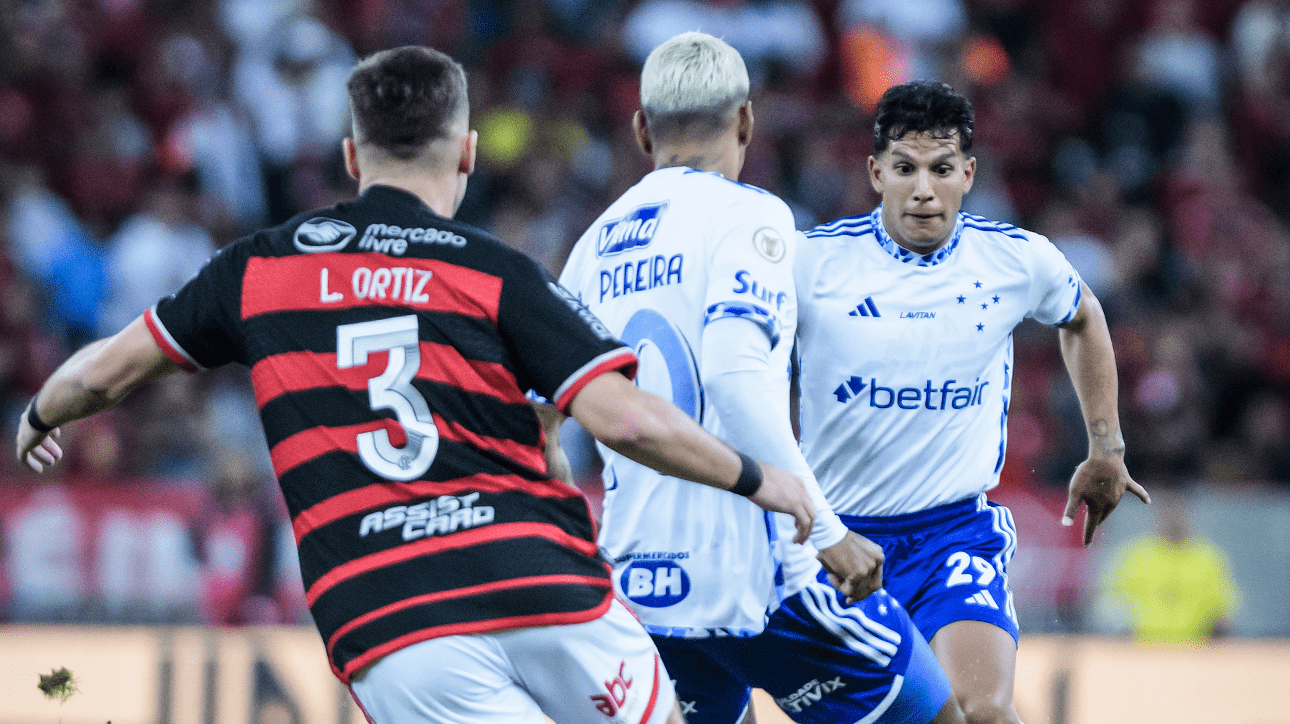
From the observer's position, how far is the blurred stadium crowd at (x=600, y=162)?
37.3ft

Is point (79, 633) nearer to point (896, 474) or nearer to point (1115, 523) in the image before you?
point (896, 474)

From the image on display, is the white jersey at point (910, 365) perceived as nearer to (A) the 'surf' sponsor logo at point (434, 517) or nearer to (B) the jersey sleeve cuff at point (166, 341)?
(A) the 'surf' sponsor logo at point (434, 517)

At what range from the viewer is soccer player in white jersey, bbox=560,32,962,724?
3.94 meters

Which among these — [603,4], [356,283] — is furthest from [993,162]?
[356,283]

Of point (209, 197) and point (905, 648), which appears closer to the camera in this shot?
point (905, 648)

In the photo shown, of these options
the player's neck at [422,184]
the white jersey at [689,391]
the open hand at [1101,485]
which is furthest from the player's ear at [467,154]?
the open hand at [1101,485]

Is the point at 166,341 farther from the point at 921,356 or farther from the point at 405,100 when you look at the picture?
the point at 921,356

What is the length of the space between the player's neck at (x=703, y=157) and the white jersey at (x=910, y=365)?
3.13 ft

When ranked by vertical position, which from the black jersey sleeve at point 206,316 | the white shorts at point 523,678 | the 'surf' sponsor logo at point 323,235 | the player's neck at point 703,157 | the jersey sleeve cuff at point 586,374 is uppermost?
the player's neck at point 703,157

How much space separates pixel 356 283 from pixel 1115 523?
8369 mm

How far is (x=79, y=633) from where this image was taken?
339 inches

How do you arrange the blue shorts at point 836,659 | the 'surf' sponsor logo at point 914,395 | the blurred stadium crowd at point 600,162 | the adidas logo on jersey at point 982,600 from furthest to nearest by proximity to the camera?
the blurred stadium crowd at point 600,162 → the 'surf' sponsor logo at point 914,395 → the adidas logo on jersey at point 982,600 → the blue shorts at point 836,659

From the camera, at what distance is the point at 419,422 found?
3.28m

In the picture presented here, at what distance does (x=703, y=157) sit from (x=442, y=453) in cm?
140
